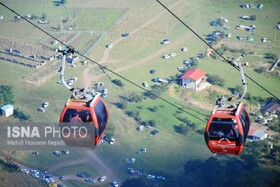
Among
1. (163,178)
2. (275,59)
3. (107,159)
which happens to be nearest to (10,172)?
(107,159)

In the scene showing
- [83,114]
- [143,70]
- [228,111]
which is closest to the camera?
[83,114]

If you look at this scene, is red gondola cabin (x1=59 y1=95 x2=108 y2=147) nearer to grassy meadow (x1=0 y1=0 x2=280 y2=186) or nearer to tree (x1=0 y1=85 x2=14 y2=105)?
grassy meadow (x1=0 y1=0 x2=280 y2=186)

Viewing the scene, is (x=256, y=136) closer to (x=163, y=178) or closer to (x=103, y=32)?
(x=163, y=178)

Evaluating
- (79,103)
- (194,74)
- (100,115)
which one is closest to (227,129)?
(100,115)

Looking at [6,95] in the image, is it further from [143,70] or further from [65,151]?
[143,70]

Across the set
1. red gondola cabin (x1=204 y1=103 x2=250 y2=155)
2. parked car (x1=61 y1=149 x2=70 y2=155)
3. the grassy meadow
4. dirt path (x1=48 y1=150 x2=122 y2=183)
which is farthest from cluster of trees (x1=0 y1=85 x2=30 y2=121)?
red gondola cabin (x1=204 y1=103 x2=250 y2=155)
